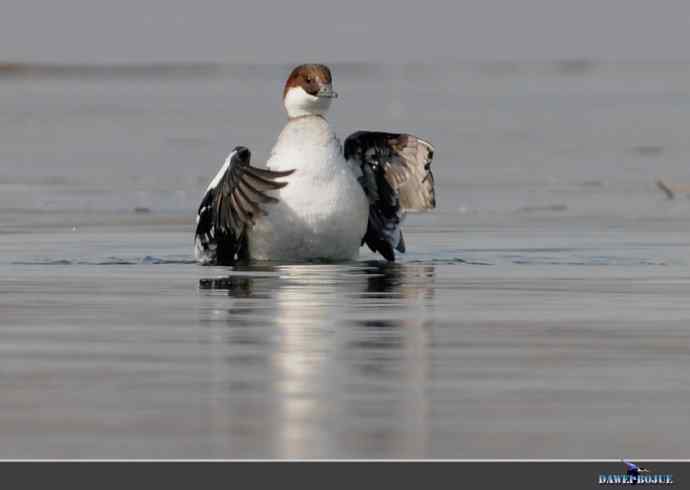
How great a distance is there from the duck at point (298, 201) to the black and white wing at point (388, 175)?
1cm

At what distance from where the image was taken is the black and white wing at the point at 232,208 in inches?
599

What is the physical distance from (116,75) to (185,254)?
5832 centimetres

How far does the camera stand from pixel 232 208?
15.4m

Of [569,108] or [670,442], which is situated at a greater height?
[569,108]

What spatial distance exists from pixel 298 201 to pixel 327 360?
5331 millimetres

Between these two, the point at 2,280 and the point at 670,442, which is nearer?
the point at 670,442

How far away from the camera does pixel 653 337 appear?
428 inches

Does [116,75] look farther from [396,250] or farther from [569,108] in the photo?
[396,250]

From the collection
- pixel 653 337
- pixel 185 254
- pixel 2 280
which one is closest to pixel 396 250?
pixel 185 254
